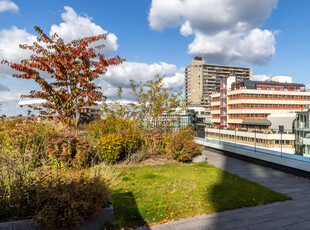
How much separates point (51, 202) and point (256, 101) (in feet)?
247

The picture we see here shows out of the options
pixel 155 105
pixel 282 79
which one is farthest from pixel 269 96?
pixel 155 105

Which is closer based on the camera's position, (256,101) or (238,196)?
(238,196)

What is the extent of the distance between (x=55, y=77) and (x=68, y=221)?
24.7ft

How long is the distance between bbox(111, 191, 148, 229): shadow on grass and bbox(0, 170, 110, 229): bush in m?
0.51

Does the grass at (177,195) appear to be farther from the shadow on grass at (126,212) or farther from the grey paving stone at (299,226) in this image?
the grey paving stone at (299,226)

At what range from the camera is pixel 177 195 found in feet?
16.9

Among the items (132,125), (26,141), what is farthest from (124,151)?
(26,141)

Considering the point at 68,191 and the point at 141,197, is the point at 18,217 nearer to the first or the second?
the point at 68,191

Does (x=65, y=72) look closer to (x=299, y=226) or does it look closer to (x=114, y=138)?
(x=114, y=138)

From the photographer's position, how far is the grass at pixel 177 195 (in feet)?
13.9

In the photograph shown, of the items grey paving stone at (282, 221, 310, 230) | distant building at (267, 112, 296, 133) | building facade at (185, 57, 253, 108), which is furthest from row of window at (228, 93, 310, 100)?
grey paving stone at (282, 221, 310, 230)

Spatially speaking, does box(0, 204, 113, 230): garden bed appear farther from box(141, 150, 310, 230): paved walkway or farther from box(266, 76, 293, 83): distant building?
box(266, 76, 293, 83): distant building

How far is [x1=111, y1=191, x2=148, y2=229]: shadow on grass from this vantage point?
3.91 meters

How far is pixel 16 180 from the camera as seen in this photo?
3965 mm
